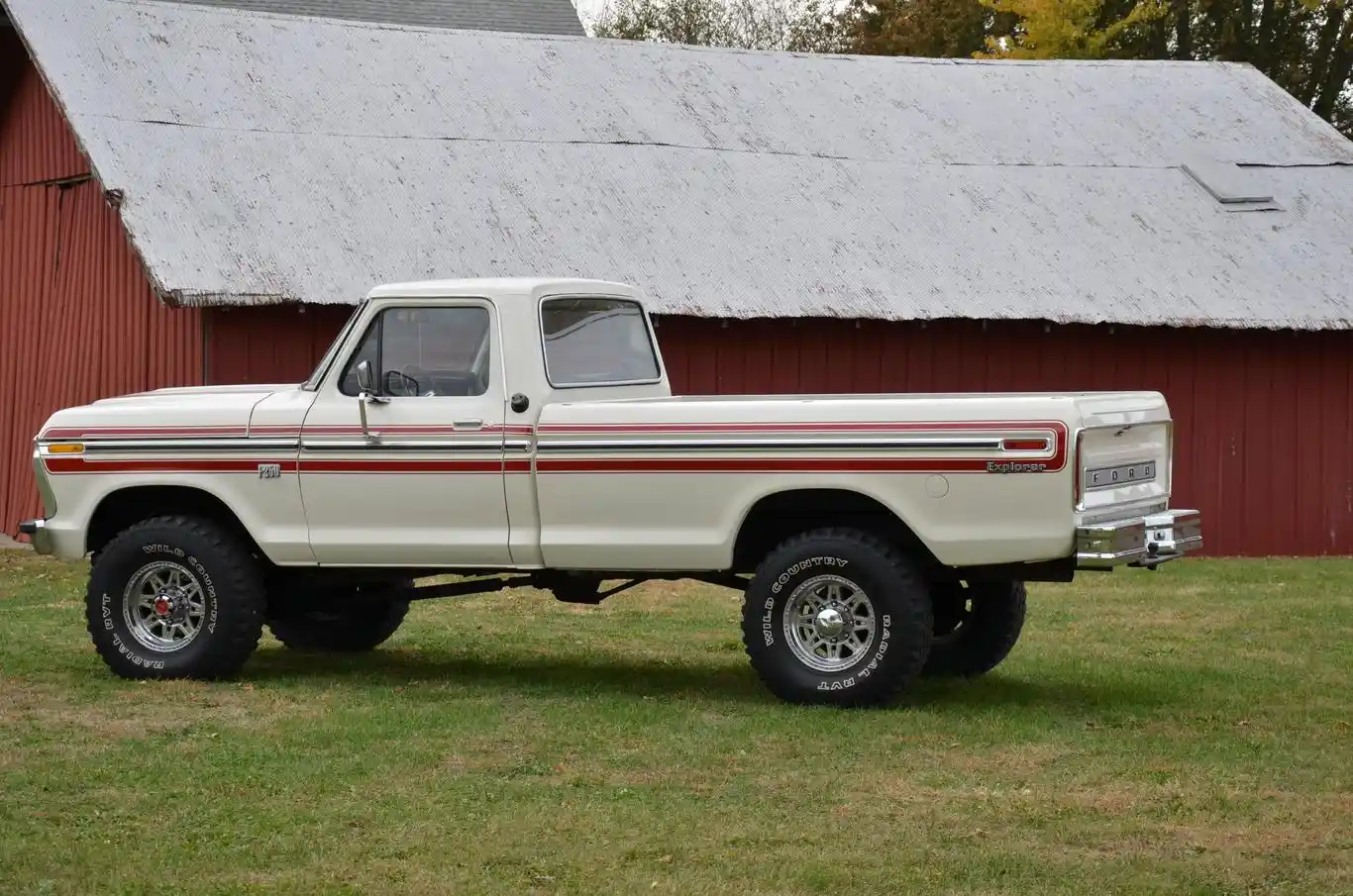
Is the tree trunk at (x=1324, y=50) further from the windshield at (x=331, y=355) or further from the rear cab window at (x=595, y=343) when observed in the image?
the windshield at (x=331, y=355)

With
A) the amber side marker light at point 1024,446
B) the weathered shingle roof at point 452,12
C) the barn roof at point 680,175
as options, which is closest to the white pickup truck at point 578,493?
the amber side marker light at point 1024,446

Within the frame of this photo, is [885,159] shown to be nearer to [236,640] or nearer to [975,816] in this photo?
[236,640]

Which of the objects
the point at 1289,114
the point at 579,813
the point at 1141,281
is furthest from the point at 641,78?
the point at 579,813

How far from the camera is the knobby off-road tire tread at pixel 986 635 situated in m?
10.9

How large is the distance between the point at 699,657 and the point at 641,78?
11767 mm

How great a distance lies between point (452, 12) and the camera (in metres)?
29.2

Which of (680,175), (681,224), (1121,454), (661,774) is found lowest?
(661,774)

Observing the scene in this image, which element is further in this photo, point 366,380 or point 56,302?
point 56,302

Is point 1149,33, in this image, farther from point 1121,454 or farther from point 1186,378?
point 1121,454

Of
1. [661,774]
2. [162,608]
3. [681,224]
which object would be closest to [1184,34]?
[681,224]

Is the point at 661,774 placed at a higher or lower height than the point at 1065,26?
lower

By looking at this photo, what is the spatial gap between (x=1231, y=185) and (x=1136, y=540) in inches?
550

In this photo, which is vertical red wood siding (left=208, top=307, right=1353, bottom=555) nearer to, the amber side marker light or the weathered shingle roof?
the weathered shingle roof

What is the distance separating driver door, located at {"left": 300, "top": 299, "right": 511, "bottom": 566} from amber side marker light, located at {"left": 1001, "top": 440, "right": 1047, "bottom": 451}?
2543 mm
